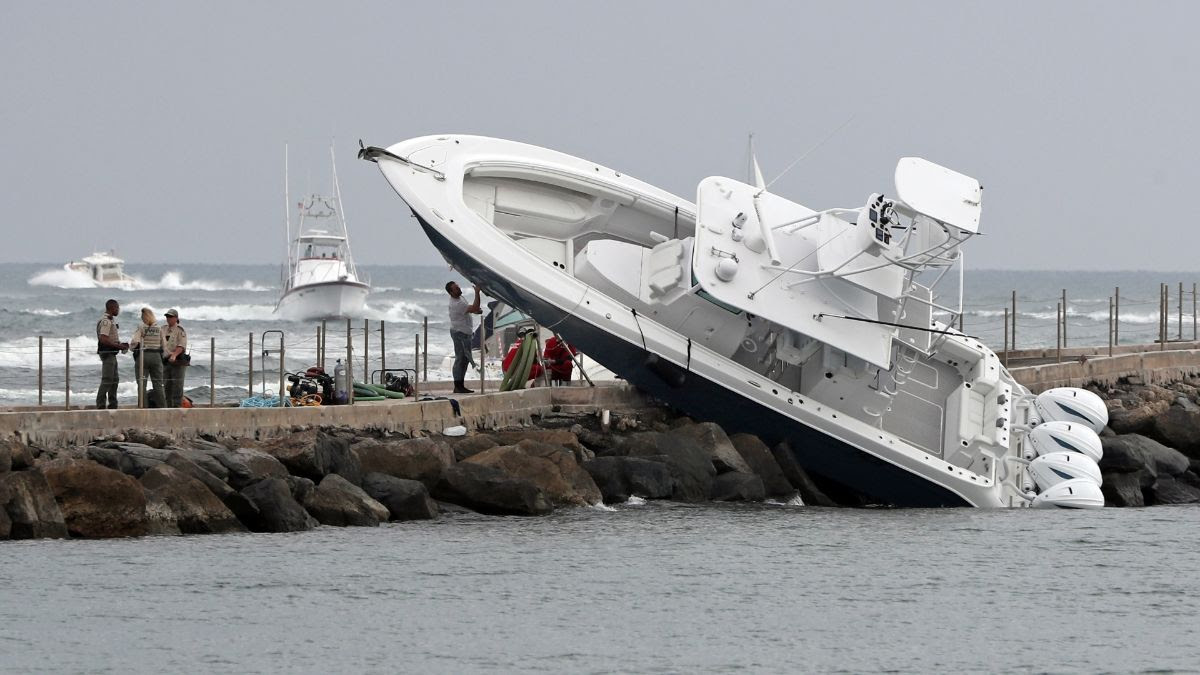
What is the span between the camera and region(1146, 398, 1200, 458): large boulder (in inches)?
1069

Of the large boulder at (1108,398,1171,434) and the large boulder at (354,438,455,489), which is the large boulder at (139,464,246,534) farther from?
the large boulder at (1108,398,1171,434)

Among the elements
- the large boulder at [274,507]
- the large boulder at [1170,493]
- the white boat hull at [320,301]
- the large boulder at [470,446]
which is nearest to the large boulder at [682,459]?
the large boulder at [470,446]

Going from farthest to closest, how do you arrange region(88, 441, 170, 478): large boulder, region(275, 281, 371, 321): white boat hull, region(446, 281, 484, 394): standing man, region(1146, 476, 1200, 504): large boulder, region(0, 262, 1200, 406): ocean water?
region(275, 281, 371, 321): white boat hull < region(0, 262, 1200, 406): ocean water < region(1146, 476, 1200, 504): large boulder < region(446, 281, 484, 394): standing man < region(88, 441, 170, 478): large boulder

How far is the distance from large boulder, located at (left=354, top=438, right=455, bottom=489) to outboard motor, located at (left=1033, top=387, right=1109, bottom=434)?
809cm

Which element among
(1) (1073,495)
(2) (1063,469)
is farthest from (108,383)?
(1) (1073,495)

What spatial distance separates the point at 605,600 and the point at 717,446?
6.28m

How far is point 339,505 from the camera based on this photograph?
800 inches

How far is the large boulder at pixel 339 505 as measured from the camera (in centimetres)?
2030

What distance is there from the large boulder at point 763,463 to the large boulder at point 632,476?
1.19 metres

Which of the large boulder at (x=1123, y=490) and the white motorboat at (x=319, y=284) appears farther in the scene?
the white motorboat at (x=319, y=284)

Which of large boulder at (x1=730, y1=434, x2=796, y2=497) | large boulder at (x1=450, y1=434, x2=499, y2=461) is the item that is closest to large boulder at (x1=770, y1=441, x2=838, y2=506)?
large boulder at (x1=730, y1=434, x2=796, y2=497)

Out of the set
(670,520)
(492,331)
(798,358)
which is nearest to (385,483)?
(670,520)

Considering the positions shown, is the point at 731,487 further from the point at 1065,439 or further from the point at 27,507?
the point at 27,507

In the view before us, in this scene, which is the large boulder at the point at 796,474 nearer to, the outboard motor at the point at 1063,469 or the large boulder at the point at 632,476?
the large boulder at the point at 632,476
